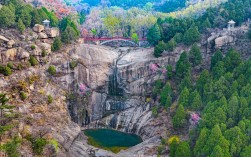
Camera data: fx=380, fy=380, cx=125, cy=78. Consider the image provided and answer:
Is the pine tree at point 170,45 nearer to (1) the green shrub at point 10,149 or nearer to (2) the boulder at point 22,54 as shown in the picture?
(2) the boulder at point 22,54

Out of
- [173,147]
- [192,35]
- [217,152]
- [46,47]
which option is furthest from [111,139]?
[192,35]

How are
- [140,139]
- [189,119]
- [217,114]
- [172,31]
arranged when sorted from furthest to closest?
1. [172,31]
2. [140,139]
3. [189,119]
4. [217,114]

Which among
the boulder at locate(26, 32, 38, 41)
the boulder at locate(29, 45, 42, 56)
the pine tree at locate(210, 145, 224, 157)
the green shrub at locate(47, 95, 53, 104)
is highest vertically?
the boulder at locate(26, 32, 38, 41)

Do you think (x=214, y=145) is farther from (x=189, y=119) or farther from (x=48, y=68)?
(x=48, y=68)

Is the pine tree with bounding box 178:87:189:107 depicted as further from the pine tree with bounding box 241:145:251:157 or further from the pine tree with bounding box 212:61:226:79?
the pine tree with bounding box 241:145:251:157

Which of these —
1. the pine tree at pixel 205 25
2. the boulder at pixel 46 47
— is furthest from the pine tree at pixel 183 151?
the pine tree at pixel 205 25

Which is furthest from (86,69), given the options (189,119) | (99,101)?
(189,119)

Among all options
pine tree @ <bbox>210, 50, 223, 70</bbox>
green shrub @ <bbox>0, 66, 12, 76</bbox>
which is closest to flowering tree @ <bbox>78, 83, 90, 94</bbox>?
green shrub @ <bbox>0, 66, 12, 76</bbox>

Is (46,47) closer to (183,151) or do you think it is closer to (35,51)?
(35,51)
